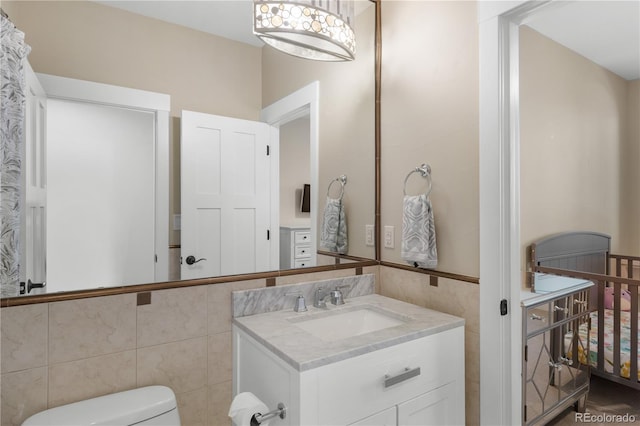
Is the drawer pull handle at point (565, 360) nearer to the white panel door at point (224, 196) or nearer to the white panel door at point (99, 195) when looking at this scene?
the white panel door at point (224, 196)

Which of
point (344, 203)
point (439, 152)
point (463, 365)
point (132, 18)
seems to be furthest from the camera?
point (344, 203)

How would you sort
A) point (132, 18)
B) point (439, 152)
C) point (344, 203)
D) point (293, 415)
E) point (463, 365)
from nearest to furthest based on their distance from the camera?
1. point (293, 415)
2. point (132, 18)
3. point (463, 365)
4. point (439, 152)
5. point (344, 203)

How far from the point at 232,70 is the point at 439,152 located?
90 centimetres

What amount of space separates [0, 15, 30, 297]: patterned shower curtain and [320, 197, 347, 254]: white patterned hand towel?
1098 mm

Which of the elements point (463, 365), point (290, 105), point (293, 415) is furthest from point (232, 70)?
point (463, 365)

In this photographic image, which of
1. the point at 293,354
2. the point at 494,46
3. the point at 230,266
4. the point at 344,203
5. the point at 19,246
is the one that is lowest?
the point at 293,354

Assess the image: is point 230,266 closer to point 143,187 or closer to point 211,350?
point 211,350

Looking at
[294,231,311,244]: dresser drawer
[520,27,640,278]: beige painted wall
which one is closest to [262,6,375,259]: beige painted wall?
[294,231,311,244]: dresser drawer

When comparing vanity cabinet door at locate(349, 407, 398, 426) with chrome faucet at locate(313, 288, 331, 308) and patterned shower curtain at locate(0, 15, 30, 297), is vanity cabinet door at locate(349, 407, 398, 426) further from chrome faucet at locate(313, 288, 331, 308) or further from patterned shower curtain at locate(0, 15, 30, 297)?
patterned shower curtain at locate(0, 15, 30, 297)

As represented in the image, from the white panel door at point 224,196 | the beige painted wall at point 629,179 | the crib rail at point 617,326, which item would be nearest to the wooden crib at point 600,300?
the crib rail at point 617,326

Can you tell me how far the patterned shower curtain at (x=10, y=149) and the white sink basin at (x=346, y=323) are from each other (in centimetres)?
89

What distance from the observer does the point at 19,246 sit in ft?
3.30

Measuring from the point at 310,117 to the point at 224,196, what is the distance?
21.9 inches

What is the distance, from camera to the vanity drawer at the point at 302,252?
157 cm
